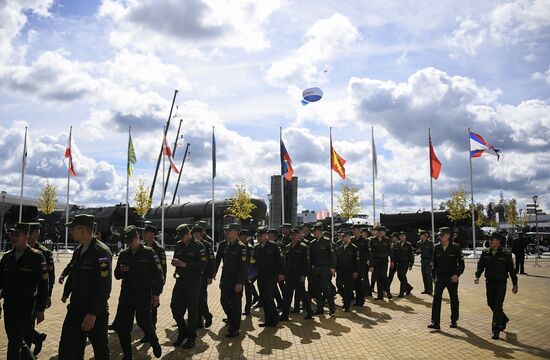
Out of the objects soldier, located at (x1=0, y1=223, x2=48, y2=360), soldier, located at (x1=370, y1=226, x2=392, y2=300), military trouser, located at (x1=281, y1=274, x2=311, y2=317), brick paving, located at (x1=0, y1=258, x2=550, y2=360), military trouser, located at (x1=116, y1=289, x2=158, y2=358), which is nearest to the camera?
soldier, located at (x1=0, y1=223, x2=48, y2=360)

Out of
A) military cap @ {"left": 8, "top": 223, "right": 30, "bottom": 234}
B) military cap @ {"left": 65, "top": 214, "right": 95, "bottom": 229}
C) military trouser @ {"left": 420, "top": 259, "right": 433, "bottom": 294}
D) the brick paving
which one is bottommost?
the brick paving

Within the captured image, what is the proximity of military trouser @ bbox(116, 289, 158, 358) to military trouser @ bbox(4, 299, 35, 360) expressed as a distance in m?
1.24

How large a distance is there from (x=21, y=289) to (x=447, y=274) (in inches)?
291

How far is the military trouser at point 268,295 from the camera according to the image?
8961 millimetres

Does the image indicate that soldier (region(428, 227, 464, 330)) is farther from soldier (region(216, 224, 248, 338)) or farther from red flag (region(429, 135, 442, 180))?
red flag (region(429, 135, 442, 180))

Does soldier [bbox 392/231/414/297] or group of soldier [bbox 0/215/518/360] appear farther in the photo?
soldier [bbox 392/231/414/297]

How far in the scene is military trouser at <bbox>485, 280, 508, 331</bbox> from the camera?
26.7ft

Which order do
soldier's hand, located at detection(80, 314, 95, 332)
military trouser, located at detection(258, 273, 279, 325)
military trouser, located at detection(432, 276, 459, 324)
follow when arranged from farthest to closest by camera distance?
military trouser, located at detection(258, 273, 279, 325) → military trouser, located at detection(432, 276, 459, 324) → soldier's hand, located at detection(80, 314, 95, 332)

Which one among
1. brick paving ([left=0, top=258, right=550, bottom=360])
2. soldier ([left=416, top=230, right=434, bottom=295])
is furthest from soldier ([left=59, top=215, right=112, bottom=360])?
soldier ([left=416, top=230, right=434, bottom=295])

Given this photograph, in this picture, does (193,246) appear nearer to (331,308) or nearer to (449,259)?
(331,308)

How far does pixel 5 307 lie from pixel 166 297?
24.7 feet

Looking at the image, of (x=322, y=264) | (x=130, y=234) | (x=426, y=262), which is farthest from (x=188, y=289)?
(x=426, y=262)

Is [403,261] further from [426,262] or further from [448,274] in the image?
[448,274]

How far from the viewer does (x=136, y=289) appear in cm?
647
